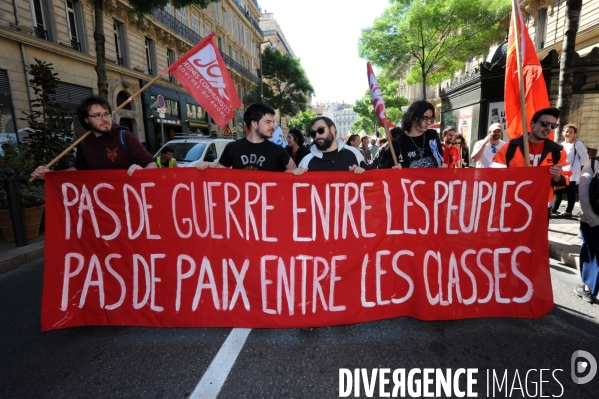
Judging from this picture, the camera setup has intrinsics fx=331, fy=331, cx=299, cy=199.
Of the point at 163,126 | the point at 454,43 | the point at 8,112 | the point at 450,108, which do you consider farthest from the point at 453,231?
the point at 163,126

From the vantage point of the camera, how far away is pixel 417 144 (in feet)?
11.8

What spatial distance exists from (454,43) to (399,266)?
2092 cm

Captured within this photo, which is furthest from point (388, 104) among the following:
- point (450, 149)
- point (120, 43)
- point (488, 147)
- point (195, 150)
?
point (488, 147)

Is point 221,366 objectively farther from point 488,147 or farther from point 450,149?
point 450,149

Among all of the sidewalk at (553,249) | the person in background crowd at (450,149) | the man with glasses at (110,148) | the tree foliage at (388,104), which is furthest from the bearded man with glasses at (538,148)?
the tree foliage at (388,104)

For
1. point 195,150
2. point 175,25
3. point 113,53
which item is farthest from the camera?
point 175,25

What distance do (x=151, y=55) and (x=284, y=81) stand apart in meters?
19.8

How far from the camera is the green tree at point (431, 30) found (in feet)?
57.8

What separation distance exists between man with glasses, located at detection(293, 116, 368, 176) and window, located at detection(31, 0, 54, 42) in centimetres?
1518

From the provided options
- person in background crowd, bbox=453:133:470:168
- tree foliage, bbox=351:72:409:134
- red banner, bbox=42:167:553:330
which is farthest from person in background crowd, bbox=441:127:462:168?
tree foliage, bbox=351:72:409:134

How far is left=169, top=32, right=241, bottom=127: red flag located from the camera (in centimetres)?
480

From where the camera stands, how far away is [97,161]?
3.15 meters

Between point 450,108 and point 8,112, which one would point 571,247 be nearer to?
point 450,108

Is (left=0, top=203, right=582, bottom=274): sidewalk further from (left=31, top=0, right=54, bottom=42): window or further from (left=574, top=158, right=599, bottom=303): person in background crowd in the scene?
(left=31, top=0, right=54, bottom=42): window
